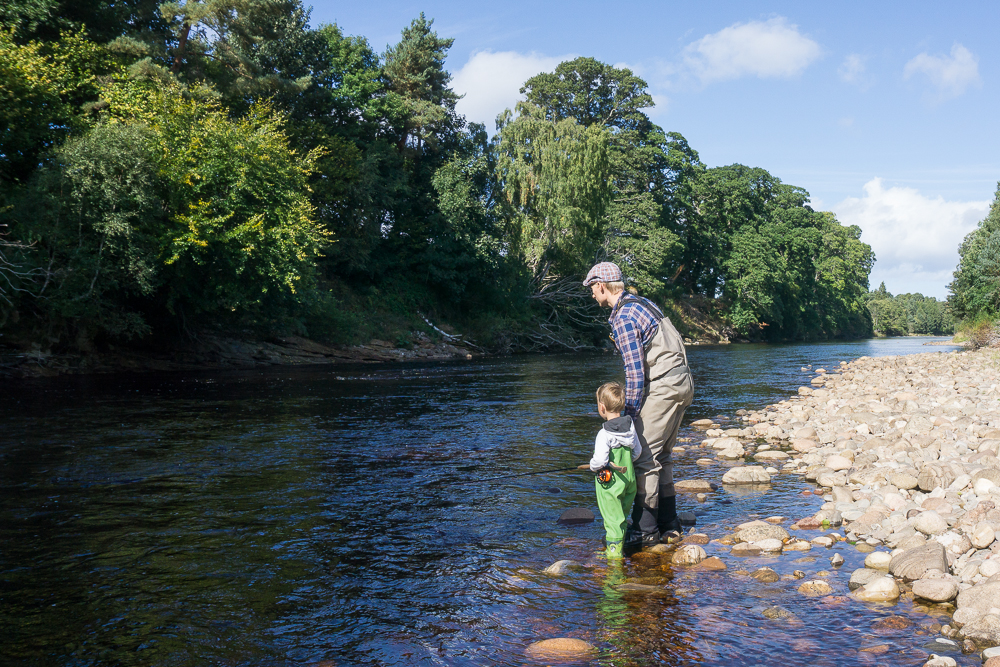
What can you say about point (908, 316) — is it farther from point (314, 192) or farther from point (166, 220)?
point (166, 220)

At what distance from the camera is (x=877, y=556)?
4891 millimetres

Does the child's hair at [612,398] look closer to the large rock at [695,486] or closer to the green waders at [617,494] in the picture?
the green waders at [617,494]

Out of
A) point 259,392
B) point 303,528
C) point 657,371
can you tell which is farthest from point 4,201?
point 657,371

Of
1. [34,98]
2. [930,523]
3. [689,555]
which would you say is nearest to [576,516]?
[689,555]

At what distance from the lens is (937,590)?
422 cm

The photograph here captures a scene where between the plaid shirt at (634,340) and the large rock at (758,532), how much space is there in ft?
4.33

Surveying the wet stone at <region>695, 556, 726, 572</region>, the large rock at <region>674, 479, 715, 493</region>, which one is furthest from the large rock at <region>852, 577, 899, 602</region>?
the large rock at <region>674, 479, 715, 493</region>

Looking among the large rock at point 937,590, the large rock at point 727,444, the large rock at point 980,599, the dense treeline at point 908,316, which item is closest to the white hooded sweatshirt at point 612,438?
the large rock at point 937,590

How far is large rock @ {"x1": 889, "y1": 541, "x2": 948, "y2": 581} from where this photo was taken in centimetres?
452

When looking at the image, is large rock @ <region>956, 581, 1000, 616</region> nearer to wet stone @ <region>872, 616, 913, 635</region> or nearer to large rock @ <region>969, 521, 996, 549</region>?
wet stone @ <region>872, 616, 913, 635</region>

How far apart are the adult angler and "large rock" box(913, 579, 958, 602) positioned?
1792mm

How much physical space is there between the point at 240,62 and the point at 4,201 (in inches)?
511

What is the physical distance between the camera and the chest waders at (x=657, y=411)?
5379 mm

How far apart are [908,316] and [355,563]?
→ 15143 centimetres
